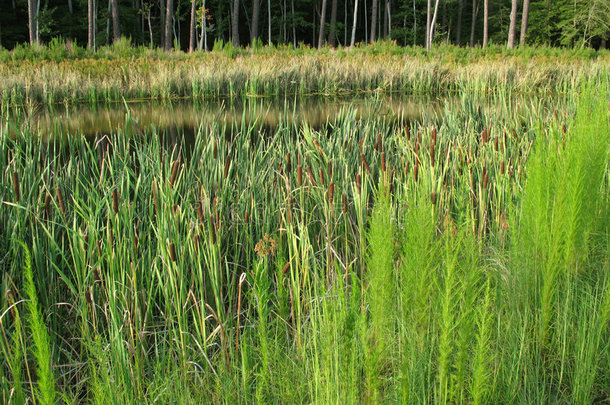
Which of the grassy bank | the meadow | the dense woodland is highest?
the dense woodland

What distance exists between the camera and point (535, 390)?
173 cm

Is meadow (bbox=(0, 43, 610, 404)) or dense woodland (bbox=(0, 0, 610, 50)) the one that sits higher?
dense woodland (bbox=(0, 0, 610, 50))

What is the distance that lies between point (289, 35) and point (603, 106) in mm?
34480

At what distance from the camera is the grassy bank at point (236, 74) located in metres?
9.88

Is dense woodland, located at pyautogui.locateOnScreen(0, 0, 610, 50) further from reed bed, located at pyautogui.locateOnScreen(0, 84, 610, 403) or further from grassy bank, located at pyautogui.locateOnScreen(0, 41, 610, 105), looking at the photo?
reed bed, located at pyautogui.locateOnScreen(0, 84, 610, 403)

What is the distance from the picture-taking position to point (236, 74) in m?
11.2

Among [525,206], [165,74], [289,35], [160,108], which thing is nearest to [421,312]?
[525,206]

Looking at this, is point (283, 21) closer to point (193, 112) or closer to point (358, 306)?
point (193, 112)

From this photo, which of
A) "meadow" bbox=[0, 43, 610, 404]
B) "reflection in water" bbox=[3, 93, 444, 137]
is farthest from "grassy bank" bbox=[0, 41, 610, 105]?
"meadow" bbox=[0, 43, 610, 404]

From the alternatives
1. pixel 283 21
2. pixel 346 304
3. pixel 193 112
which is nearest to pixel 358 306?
pixel 346 304

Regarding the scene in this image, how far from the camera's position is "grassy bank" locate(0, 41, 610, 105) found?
32.4 feet

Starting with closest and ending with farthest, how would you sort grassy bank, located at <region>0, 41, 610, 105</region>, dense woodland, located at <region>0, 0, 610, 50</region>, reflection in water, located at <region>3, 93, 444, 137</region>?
1. reflection in water, located at <region>3, 93, 444, 137</region>
2. grassy bank, located at <region>0, 41, 610, 105</region>
3. dense woodland, located at <region>0, 0, 610, 50</region>

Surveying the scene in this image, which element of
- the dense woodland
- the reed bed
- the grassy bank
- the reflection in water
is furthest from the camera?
the dense woodland

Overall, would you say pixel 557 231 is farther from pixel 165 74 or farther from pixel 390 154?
pixel 165 74
